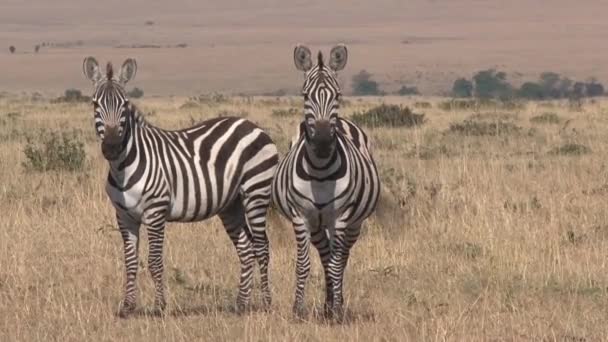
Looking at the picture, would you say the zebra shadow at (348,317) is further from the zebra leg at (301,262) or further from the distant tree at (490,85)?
the distant tree at (490,85)

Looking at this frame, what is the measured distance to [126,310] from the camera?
746cm

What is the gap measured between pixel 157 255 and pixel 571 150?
1045cm

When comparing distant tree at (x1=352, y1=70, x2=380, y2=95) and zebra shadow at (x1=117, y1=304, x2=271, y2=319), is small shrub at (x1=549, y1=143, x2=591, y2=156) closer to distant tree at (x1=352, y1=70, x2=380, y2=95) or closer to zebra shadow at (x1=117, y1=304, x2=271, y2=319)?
zebra shadow at (x1=117, y1=304, x2=271, y2=319)

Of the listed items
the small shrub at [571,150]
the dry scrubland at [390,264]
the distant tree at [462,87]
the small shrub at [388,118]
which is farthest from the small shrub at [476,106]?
the distant tree at [462,87]

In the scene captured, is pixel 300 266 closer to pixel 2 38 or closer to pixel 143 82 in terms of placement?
pixel 143 82

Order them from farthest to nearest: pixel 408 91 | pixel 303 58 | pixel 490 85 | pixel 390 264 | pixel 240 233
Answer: pixel 408 91, pixel 490 85, pixel 390 264, pixel 240 233, pixel 303 58

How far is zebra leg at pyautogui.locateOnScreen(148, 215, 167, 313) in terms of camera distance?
732cm

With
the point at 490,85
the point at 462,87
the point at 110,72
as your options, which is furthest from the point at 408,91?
the point at 110,72

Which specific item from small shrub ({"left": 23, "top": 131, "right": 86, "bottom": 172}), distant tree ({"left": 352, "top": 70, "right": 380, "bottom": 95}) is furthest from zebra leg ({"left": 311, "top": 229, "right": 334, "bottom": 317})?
distant tree ({"left": 352, "top": 70, "right": 380, "bottom": 95})

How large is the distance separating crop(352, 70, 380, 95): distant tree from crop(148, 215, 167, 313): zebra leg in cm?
7458

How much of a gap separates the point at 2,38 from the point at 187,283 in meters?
121

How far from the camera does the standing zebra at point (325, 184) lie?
665 centimetres

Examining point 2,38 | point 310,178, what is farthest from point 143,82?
point 310,178

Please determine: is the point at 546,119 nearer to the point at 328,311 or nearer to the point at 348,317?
the point at 348,317
